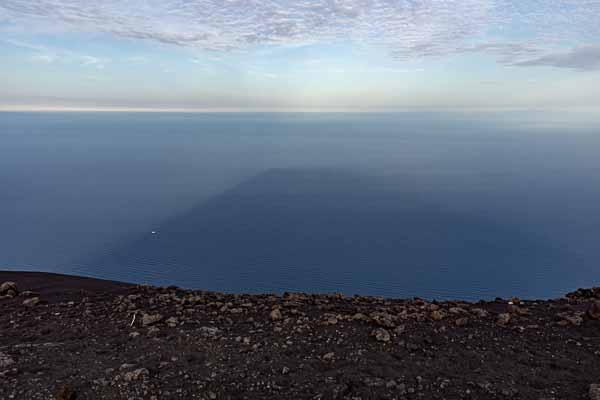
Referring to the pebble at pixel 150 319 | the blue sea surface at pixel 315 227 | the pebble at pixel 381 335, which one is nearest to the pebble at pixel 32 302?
the pebble at pixel 150 319

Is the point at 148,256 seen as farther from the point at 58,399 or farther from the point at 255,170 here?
the point at 255,170

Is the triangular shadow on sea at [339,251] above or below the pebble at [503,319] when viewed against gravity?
below

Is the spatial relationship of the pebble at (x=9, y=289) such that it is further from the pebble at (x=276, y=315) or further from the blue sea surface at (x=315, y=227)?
the blue sea surface at (x=315, y=227)

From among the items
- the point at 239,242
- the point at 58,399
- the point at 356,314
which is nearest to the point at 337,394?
the point at 356,314

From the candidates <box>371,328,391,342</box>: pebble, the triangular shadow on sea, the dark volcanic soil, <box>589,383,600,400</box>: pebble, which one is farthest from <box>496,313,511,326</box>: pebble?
the triangular shadow on sea

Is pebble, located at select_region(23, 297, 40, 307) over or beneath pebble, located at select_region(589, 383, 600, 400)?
beneath

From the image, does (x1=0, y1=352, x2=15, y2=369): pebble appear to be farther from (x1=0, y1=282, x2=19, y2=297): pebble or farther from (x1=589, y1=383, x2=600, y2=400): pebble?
(x1=589, y1=383, x2=600, y2=400): pebble
